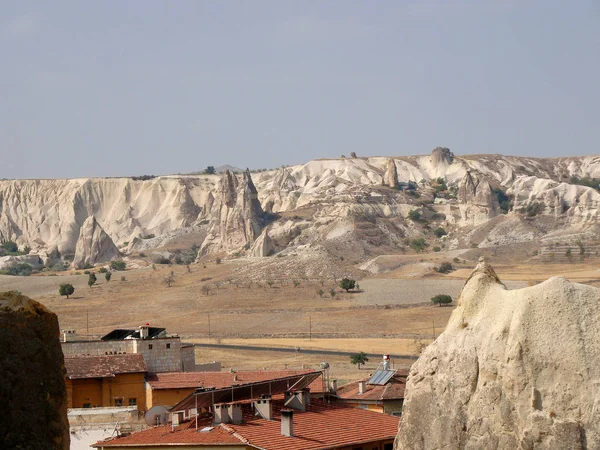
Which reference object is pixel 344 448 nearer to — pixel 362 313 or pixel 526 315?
pixel 526 315

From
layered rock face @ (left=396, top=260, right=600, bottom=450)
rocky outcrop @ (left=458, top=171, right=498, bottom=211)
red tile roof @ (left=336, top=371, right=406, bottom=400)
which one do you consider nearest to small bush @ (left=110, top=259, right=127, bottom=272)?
rocky outcrop @ (left=458, top=171, right=498, bottom=211)

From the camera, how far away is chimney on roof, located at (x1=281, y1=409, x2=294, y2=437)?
2091 centimetres

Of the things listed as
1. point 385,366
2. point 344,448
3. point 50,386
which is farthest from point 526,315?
point 385,366

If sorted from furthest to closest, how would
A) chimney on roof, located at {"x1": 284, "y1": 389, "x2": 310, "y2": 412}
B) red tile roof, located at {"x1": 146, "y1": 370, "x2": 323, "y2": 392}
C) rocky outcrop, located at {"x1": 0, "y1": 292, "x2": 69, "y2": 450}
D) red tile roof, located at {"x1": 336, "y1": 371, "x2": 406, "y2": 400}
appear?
red tile roof, located at {"x1": 146, "y1": 370, "x2": 323, "y2": 392} → red tile roof, located at {"x1": 336, "y1": 371, "x2": 406, "y2": 400} → chimney on roof, located at {"x1": 284, "y1": 389, "x2": 310, "y2": 412} → rocky outcrop, located at {"x1": 0, "y1": 292, "x2": 69, "y2": 450}

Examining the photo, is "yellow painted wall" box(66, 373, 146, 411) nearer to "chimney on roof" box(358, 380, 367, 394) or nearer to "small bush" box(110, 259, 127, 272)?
"chimney on roof" box(358, 380, 367, 394)

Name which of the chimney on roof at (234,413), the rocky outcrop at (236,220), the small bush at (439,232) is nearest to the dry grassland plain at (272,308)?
the rocky outcrop at (236,220)

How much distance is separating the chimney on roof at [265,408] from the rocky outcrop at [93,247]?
165423 millimetres

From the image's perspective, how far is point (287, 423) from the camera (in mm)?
21016

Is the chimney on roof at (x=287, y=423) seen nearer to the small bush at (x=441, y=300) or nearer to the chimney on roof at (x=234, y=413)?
the chimney on roof at (x=234, y=413)

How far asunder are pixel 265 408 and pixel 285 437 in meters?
1.85

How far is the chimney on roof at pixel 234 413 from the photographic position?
21703mm

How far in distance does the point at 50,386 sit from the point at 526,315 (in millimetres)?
5912

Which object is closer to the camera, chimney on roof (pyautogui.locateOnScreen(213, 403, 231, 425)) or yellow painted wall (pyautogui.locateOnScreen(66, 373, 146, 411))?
chimney on roof (pyautogui.locateOnScreen(213, 403, 231, 425))

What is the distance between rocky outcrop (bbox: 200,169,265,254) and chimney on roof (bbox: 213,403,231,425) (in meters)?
153
